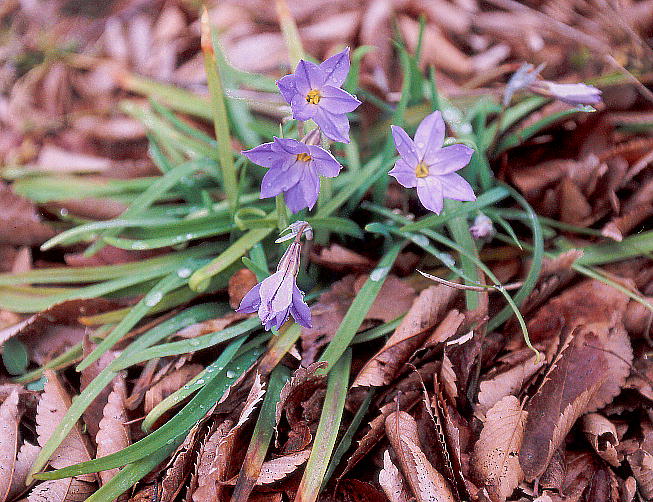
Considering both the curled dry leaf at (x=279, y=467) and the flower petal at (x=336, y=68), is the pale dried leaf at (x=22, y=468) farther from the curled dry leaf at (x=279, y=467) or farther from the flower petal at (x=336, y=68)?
the flower petal at (x=336, y=68)

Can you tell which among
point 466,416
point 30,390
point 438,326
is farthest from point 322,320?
point 30,390

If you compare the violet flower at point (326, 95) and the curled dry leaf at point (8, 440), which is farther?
the curled dry leaf at point (8, 440)

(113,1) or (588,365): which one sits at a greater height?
(113,1)

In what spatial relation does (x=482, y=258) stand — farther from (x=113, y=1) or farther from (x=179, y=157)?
(x=113, y=1)

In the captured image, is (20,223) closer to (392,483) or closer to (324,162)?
(324,162)

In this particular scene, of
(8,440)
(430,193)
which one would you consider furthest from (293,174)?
(8,440)

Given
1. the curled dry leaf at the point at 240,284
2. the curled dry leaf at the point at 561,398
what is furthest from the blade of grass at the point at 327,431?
the curled dry leaf at the point at 561,398
